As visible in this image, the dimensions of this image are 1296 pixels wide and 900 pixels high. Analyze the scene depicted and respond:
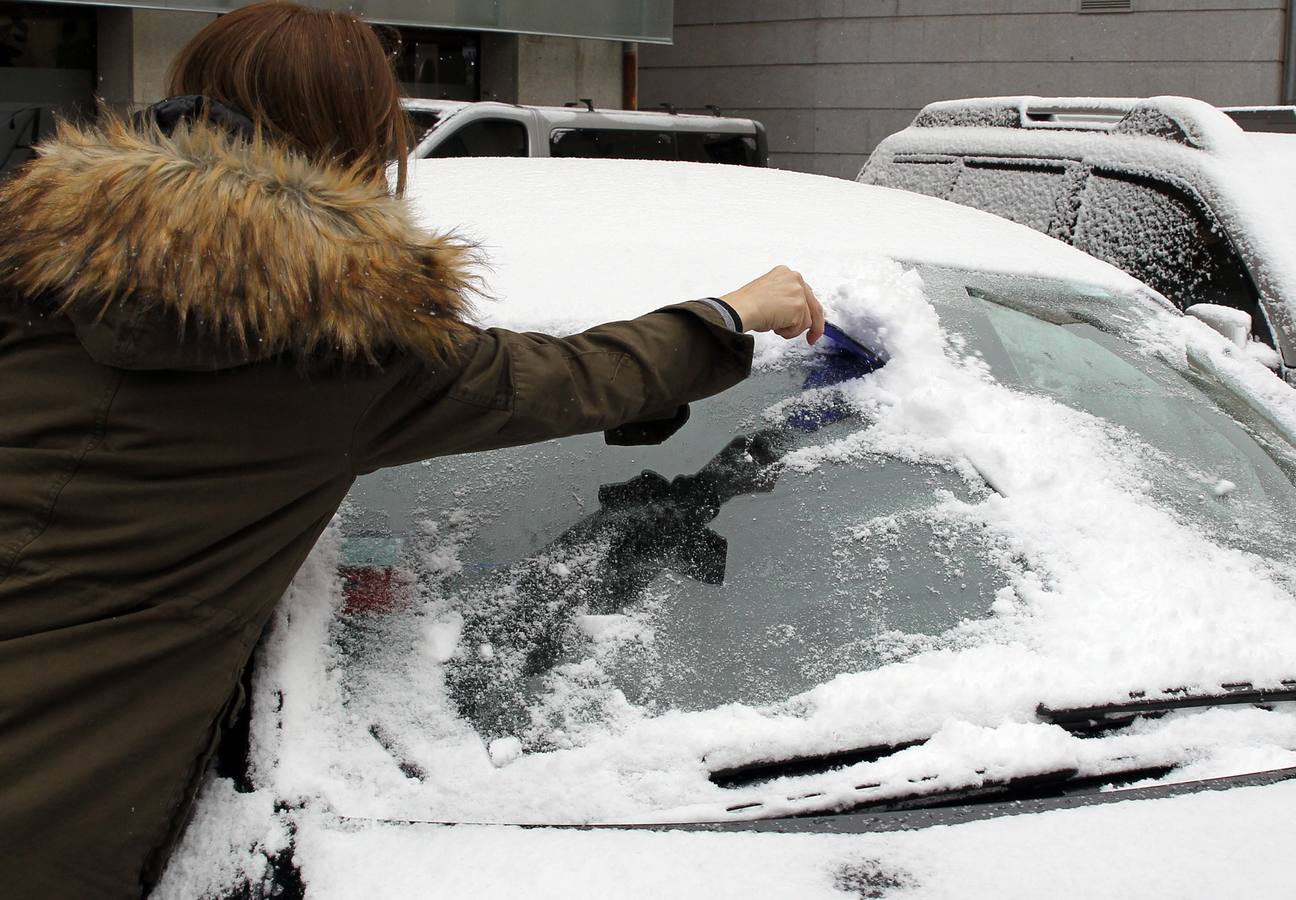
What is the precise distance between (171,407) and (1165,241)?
3564mm

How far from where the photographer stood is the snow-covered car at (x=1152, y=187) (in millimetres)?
3783

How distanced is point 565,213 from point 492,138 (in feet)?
21.9

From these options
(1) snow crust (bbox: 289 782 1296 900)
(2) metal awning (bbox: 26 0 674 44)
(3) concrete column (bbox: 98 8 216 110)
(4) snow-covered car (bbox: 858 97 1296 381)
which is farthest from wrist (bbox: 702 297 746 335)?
(3) concrete column (bbox: 98 8 216 110)

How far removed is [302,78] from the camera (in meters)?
1.43

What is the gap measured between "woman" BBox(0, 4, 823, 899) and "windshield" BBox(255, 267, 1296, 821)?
214mm

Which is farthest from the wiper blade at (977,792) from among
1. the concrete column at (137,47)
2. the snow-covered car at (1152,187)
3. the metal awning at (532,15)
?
the concrete column at (137,47)

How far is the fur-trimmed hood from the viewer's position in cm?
125

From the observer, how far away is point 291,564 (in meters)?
1.42

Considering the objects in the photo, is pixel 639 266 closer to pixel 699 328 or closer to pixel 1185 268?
pixel 699 328

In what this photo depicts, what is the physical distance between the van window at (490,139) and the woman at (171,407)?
24.0 ft

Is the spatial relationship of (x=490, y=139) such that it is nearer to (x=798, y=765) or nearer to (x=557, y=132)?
(x=557, y=132)

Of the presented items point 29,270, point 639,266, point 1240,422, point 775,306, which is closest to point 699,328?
point 775,306

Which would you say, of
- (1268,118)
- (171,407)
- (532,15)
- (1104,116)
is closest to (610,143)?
(532,15)

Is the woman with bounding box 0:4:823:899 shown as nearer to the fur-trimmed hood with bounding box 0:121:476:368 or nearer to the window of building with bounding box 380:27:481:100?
the fur-trimmed hood with bounding box 0:121:476:368
